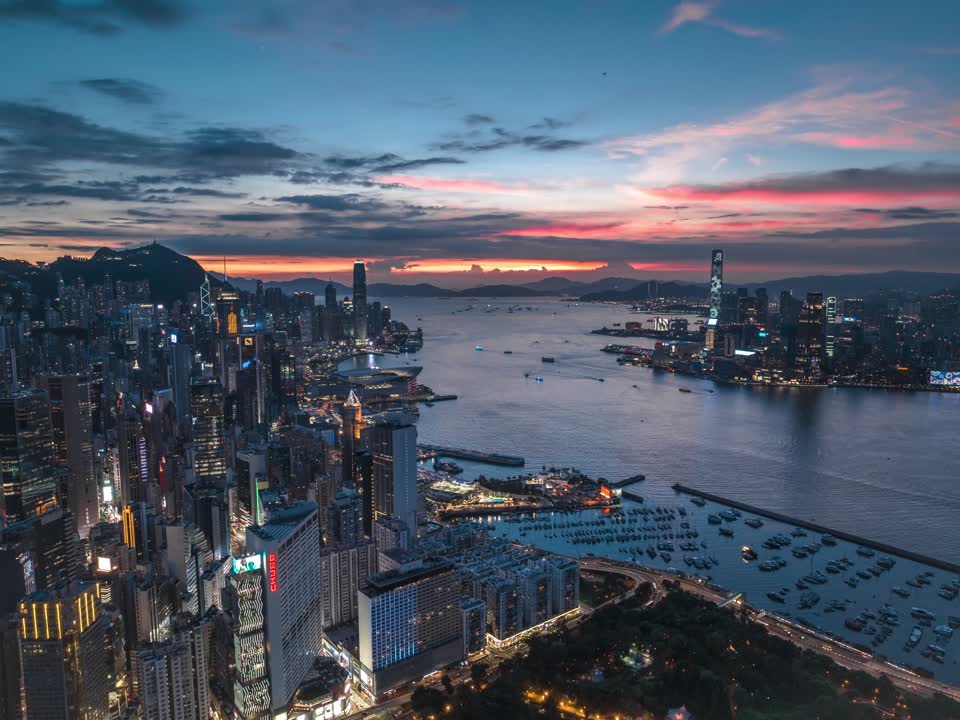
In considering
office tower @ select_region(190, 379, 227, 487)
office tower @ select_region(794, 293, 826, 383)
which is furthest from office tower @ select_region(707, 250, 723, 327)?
office tower @ select_region(190, 379, 227, 487)

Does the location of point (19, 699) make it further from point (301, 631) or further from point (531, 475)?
point (531, 475)

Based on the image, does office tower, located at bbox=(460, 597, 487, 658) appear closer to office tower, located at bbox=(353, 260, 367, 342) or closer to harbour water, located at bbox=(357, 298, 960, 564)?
harbour water, located at bbox=(357, 298, 960, 564)

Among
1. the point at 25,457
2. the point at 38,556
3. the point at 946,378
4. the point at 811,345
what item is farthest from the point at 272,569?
the point at 946,378

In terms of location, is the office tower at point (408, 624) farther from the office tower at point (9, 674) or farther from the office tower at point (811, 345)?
the office tower at point (811, 345)

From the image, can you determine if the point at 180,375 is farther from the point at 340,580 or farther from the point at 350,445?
the point at 340,580

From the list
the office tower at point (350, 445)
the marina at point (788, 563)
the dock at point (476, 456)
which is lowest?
the marina at point (788, 563)

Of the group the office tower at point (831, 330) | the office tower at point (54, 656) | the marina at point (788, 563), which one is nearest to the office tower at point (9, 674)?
the office tower at point (54, 656)
